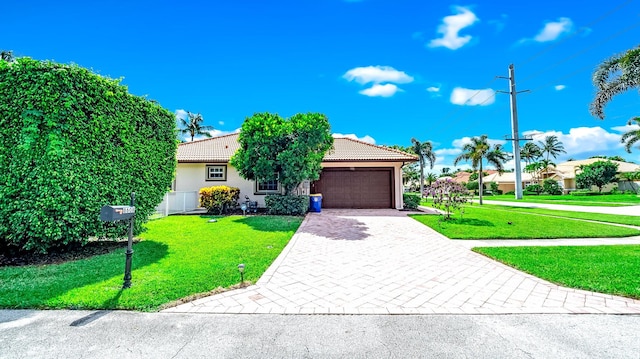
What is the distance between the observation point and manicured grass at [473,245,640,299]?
395 centimetres

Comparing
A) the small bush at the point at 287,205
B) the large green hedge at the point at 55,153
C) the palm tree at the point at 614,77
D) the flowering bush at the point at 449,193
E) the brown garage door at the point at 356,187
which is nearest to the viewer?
the large green hedge at the point at 55,153

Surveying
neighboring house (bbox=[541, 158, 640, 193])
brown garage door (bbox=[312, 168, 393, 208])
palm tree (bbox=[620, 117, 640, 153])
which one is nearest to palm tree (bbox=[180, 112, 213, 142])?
brown garage door (bbox=[312, 168, 393, 208])

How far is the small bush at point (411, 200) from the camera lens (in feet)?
49.6

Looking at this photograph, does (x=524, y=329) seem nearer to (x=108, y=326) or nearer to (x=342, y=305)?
(x=342, y=305)

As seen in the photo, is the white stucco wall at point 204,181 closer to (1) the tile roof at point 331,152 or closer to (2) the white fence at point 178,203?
(1) the tile roof at point 331,152

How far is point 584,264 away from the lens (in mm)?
5004

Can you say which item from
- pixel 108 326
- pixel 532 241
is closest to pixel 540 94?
pixel 532 241

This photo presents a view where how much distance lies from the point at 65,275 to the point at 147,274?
1344 mm

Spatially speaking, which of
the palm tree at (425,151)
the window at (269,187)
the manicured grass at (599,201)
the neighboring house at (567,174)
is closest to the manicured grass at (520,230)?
the window at (269,187)

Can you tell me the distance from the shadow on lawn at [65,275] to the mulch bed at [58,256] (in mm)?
346

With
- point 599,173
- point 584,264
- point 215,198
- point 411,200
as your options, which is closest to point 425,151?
point 599,173

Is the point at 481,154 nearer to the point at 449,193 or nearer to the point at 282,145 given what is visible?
the point at 449,193

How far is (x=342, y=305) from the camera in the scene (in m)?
3.39

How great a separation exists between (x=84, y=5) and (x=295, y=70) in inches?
305
